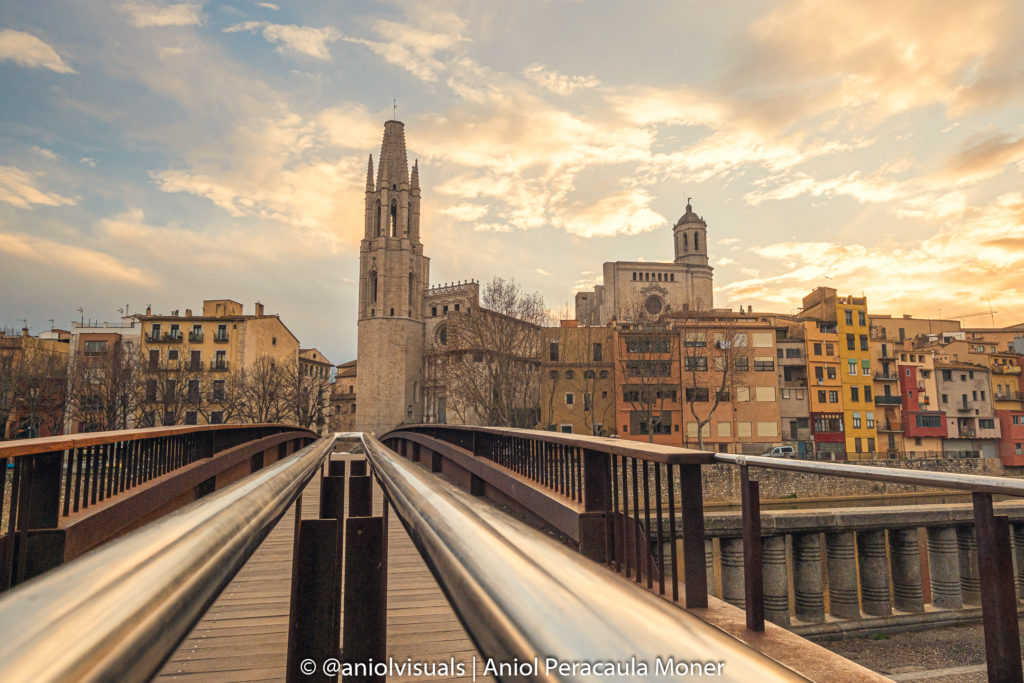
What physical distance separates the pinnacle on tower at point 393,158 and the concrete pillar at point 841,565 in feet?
234

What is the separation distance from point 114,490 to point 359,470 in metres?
4.12

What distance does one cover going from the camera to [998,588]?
205 cm

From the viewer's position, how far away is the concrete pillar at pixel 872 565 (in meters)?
8.53

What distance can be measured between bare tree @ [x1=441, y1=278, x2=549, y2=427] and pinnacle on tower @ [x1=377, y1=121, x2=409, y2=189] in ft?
143

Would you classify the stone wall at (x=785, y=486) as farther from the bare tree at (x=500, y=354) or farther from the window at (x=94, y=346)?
the window at (x=94, y=346)

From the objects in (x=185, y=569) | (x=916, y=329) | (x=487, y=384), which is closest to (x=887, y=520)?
(x=185, y=569)

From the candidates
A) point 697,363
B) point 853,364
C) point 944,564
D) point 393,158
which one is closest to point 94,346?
point 393,158

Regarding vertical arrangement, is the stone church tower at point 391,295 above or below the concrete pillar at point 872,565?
above

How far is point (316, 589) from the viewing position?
2.03 m

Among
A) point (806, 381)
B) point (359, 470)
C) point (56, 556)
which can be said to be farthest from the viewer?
point (806, 381)

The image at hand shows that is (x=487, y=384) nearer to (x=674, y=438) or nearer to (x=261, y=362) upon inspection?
(x=674, y=438)

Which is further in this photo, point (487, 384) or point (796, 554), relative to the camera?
point (487, 384)

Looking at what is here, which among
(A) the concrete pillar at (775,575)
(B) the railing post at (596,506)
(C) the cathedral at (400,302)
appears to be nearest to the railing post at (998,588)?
(B) the railing post at (596,506)

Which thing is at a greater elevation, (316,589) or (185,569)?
(185,569)
